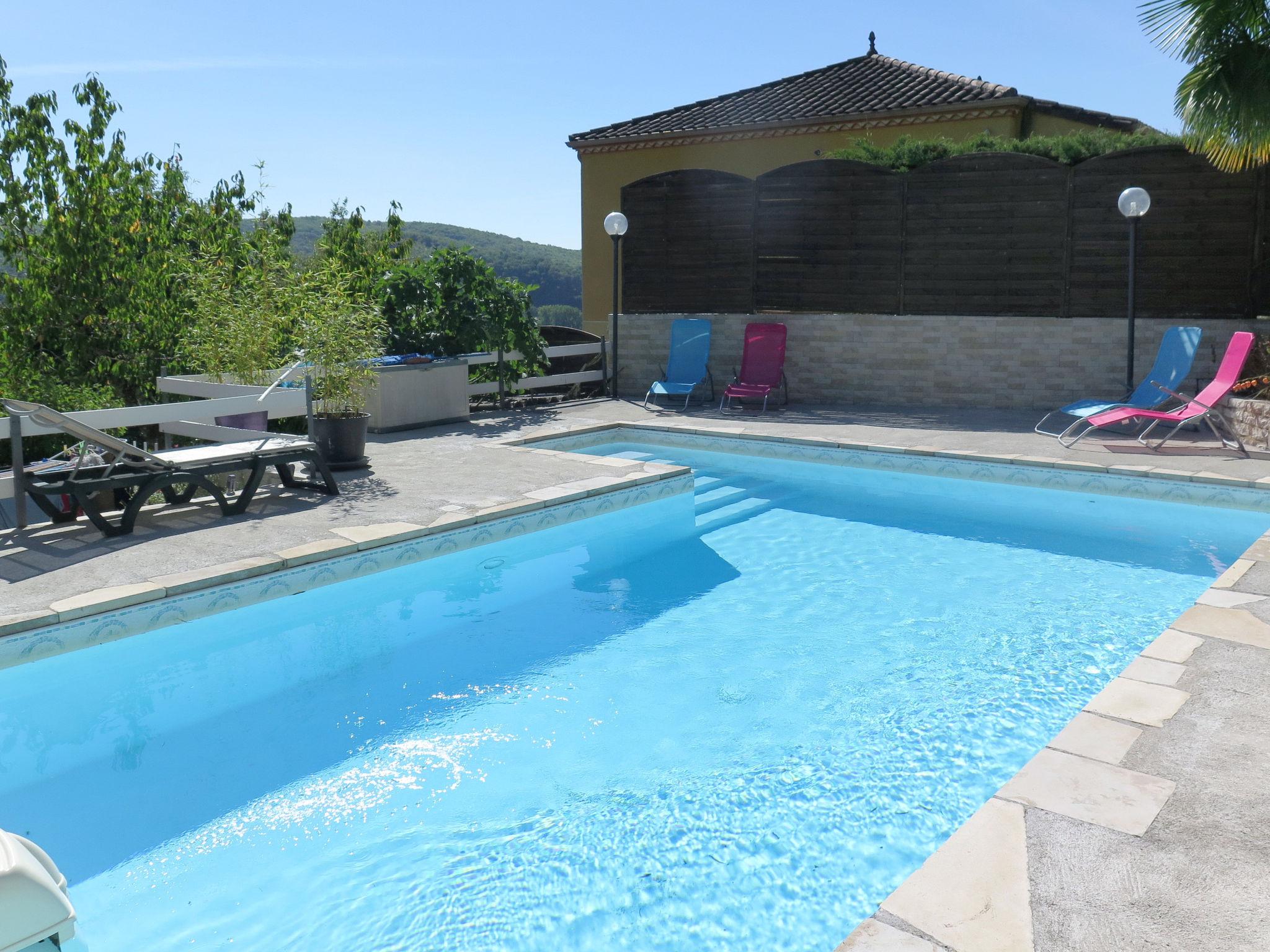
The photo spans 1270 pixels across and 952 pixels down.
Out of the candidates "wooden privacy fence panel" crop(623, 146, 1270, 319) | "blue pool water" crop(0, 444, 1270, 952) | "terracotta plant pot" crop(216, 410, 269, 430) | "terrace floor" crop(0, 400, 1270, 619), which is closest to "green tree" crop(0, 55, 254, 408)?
"terrace floor" crop(0, 400, 1270, 619)

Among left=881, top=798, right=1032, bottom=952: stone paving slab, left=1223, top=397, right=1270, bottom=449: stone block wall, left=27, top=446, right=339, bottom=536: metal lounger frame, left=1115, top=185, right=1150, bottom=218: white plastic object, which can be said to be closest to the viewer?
left=881, top=798, right=1032, bottom=952: stone paving slab

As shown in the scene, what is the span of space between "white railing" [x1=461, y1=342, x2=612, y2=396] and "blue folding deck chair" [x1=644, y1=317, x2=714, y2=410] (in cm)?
110

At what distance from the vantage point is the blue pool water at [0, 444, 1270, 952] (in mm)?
3078

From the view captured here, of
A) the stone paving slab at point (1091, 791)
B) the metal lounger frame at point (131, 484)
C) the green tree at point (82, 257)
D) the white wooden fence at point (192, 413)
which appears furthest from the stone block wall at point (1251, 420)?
the green tree at point (82, 257)

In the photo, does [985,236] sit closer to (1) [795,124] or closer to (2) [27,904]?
(1) [795,124]

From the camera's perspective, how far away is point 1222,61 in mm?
8617

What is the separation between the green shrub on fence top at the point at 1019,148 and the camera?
11375mm

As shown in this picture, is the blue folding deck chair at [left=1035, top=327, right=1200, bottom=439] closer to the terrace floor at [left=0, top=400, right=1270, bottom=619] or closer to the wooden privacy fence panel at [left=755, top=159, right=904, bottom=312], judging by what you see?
the terrace floor at [left=0, top=400, right=1270, bottom=619]

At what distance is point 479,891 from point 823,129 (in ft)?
55.6

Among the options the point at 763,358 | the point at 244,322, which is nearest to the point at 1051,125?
the point at 763,358

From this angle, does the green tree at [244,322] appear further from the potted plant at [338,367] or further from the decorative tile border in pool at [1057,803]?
the decorative tile border in pool at [1057,803]

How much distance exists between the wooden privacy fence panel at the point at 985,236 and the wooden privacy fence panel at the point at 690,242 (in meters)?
2.20

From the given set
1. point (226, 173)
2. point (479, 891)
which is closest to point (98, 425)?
point (479, 891)

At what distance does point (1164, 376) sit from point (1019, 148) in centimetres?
383
